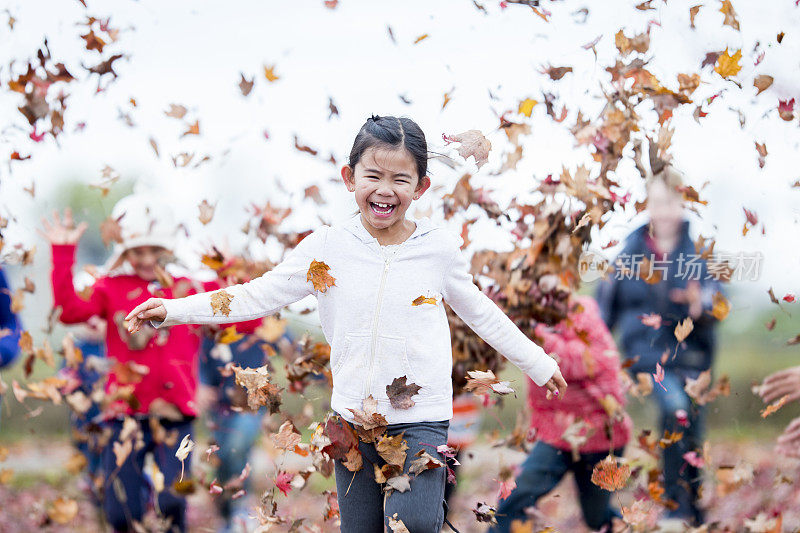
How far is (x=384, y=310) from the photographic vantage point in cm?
234

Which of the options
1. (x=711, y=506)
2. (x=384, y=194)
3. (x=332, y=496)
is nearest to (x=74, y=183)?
(x=332, y=496)

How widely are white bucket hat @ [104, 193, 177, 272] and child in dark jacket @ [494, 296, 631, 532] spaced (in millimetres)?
1929

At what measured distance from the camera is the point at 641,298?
386 cm

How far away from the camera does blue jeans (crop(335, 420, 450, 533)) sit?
2279 millimetres

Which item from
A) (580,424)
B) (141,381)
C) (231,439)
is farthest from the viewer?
(231,439)

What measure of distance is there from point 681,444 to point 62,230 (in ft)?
10.4

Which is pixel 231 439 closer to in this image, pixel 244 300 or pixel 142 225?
pixel 142 225

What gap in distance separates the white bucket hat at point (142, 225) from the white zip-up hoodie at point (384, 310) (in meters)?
1.46

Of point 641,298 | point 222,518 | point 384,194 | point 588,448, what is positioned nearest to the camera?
point 384,194

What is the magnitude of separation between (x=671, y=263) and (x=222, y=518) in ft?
9.24

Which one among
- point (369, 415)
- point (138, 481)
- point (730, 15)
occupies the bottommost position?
point (138, 481)

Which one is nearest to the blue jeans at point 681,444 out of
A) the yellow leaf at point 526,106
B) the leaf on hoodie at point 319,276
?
the yellow leaf at point 526,106

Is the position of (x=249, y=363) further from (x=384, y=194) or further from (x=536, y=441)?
(x=384, y=194)

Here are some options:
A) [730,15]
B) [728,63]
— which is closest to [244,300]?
[728,63]
